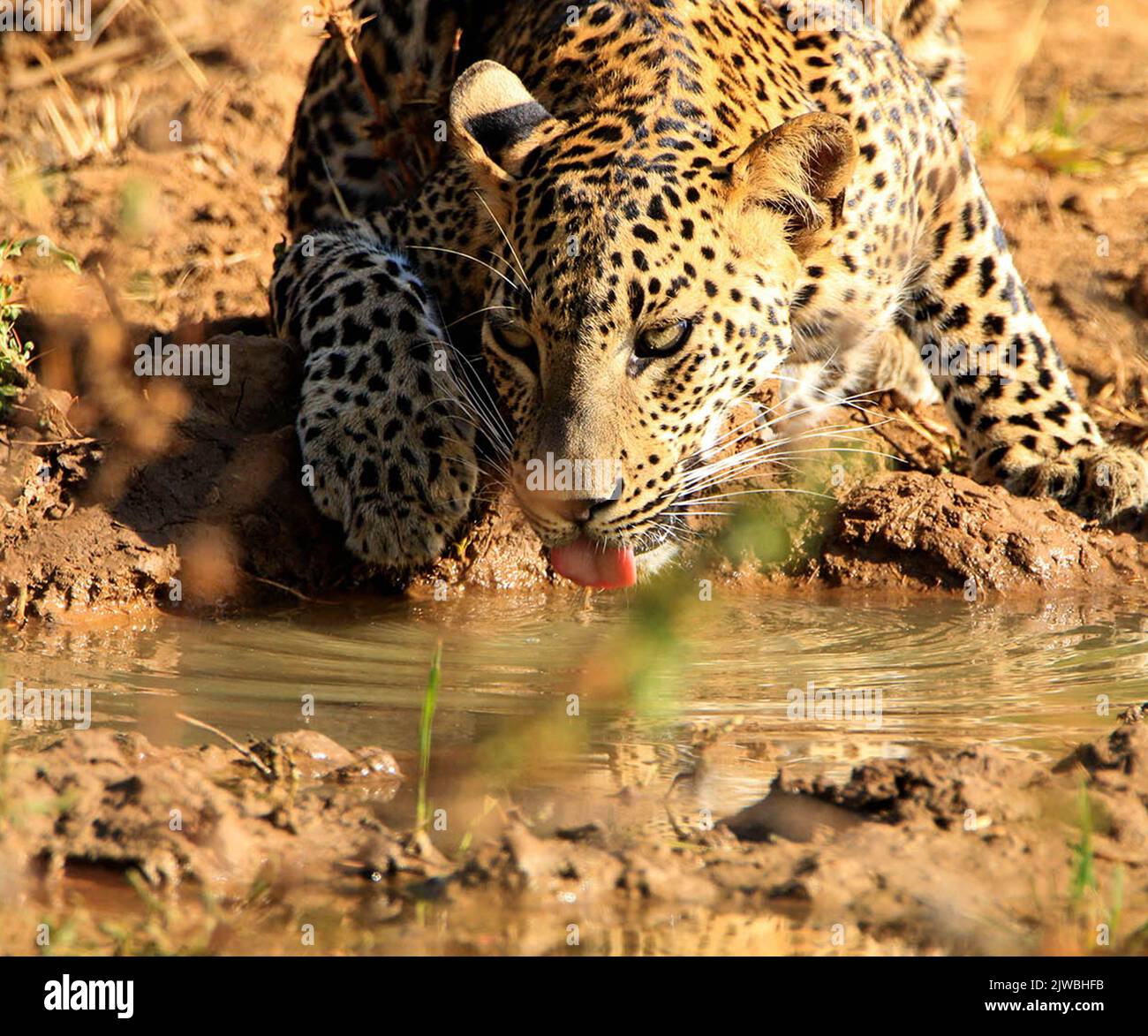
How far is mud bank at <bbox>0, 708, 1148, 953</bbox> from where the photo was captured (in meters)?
3.47

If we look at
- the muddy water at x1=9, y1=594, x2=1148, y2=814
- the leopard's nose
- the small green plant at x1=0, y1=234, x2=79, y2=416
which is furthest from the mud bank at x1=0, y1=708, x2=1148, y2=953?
the small green plant at x1=0, y1=234, x2=79, y2=416

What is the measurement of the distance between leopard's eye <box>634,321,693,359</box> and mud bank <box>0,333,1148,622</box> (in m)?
1.16

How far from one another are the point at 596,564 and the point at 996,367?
229cm

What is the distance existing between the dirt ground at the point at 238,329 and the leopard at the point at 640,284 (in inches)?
10.6

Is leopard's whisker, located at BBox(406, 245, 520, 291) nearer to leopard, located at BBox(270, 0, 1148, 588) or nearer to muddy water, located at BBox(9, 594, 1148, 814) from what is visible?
leopard, located at BBox(270, 0, 1148, 588)

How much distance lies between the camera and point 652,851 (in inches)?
146

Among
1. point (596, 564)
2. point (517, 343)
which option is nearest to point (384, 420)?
point (517, 343)

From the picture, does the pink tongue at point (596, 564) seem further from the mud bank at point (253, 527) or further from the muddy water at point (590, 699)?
the mud bank at point (253, 527)

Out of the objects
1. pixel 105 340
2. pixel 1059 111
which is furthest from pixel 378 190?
pixel 1059 111

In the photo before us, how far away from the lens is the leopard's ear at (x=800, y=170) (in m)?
5.47

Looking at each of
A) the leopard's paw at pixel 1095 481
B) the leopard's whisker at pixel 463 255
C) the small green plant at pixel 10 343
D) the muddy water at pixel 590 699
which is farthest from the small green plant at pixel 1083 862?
the small green plant at pixel 10 343

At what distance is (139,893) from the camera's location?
139 inches
